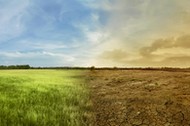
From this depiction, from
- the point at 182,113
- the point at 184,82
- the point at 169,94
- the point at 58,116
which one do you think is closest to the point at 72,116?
the point at 58,116

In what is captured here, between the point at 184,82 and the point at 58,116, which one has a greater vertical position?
the point at 184,82

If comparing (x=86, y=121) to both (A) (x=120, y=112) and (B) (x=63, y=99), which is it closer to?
(A) (x=120, y=112)

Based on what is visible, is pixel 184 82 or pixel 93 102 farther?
pixel 184 82

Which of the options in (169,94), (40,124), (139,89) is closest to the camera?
(40,124)

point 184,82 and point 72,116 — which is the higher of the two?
point 184,82

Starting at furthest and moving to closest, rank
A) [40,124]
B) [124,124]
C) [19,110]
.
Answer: [19,110] → [124,124] → [40,124]

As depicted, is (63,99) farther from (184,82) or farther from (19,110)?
(184,82)

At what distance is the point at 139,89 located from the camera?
15992 mm

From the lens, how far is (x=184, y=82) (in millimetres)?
16234

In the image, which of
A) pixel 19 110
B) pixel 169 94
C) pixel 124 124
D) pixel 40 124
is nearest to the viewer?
pixel 40 124

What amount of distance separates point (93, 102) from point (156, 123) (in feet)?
13.3

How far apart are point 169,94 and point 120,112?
2.92m

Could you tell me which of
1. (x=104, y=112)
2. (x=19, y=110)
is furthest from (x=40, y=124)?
(x=104, y=112)

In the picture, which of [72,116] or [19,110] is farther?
[19,110]
